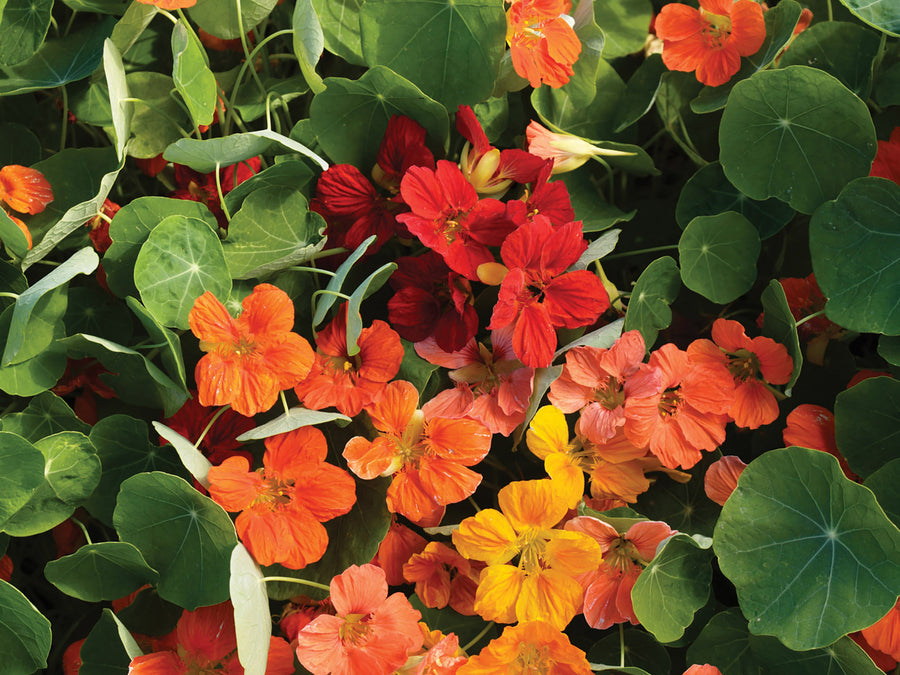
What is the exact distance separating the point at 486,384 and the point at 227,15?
50 cm

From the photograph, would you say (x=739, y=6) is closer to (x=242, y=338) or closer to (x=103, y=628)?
(x=242, y=338)

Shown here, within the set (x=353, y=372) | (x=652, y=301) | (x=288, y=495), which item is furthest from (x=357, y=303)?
(x=652, y=301)

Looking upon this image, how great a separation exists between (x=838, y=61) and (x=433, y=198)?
1.60 feet

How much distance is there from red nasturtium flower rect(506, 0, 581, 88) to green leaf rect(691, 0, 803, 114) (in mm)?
164

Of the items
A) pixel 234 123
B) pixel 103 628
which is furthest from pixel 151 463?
pixel 234 123

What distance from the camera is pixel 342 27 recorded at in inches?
33.6

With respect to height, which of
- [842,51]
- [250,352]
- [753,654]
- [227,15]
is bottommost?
[753,654]

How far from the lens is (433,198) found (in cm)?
72

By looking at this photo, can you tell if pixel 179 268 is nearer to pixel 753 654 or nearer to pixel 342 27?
pixel 342 27

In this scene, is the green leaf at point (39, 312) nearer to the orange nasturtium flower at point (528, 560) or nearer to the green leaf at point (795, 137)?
the orange nasturtium flower at point (528, 560)

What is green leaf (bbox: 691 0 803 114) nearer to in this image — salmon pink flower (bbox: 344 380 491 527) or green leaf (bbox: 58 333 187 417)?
salmon pink flower (bbox: 344 380 491 527)

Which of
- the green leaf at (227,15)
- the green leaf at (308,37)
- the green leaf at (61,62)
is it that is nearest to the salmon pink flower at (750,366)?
the green leaf at (308,37)

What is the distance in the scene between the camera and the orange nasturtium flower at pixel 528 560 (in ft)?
2.22

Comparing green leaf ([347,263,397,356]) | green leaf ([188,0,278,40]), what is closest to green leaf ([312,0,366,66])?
green leaf ([188,0,278,40])
